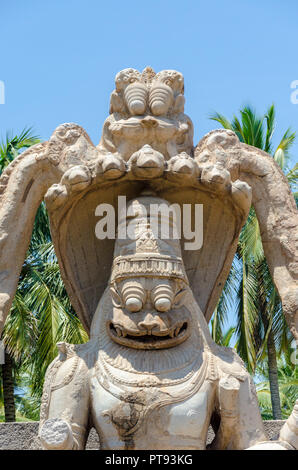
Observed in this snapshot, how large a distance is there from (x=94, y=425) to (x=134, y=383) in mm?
419

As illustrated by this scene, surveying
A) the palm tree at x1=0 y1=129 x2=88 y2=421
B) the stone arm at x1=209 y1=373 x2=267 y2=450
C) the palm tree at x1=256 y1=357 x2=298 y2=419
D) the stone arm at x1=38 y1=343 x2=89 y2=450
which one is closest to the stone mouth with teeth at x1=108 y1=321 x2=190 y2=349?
the stone arm at x1=38 y1=343 x2=89 y2=450

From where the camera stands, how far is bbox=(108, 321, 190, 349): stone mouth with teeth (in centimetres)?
455

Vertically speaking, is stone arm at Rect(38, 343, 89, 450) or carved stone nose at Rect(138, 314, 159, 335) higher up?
carved stone nose at Rect(138, 314, 159, 335)

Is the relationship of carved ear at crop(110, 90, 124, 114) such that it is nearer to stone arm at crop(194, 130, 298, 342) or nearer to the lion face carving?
stone arm at crop(194, 130, 298, 342)

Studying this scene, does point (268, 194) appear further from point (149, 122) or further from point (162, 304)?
point (162, 304)

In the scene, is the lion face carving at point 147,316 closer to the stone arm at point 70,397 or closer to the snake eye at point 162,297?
the snake eye at point 162,297

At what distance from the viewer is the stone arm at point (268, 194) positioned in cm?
508

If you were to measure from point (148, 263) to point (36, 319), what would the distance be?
834 cm

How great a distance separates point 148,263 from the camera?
4625 millimetres

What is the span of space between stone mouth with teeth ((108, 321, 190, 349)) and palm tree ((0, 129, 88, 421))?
21.0ft

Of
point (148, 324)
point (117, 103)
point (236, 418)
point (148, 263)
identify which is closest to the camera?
point (236, 418)

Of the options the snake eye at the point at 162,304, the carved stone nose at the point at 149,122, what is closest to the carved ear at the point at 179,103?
the carved stone nose at the point at 149,122

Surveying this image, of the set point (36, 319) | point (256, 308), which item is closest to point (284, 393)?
point (256, 308)
